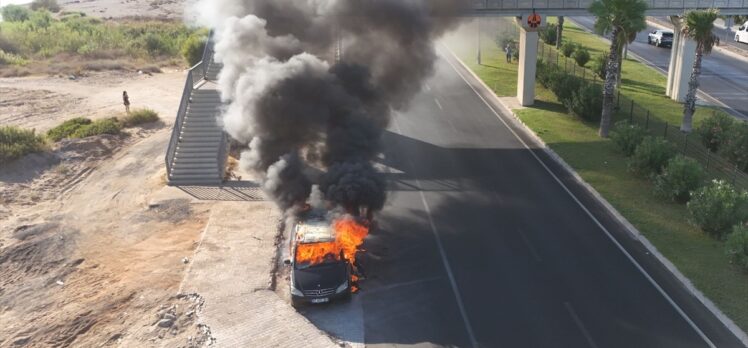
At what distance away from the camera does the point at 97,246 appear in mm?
20047

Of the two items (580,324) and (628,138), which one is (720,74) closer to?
(628,138)

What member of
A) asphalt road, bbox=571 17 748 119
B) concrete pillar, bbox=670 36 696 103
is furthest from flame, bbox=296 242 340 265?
asphalt road, bbox=571 17 748 119

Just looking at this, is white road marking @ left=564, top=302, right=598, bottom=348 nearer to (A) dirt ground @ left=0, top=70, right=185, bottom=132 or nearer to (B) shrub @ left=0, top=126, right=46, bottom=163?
(B) shrub @ left=0, top=126, right=46, bottom=163

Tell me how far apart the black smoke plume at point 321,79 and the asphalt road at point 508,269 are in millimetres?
2819

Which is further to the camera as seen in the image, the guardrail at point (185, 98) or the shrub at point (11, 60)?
the shrub at point (11, 60)

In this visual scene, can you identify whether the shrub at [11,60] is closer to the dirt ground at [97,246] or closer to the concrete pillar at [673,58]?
the dirt ground at [97,246]

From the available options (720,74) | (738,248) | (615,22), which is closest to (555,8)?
(615,22)

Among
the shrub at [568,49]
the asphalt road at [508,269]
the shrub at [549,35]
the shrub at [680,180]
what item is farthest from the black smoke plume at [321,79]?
the shrub at [549,35]

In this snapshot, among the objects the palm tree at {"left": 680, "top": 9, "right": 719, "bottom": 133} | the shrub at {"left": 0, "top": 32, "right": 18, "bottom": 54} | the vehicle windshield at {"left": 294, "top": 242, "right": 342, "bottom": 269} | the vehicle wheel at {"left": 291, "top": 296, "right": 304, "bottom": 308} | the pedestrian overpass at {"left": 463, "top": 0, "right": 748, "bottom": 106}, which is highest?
the pedestrian overpass at {"left": 463, "top": 0, "right": 748, "bottom": 106}

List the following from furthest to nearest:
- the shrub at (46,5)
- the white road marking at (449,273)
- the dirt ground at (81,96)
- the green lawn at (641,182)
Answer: the shrub at (46,5)
the dirt ground at (81,96)
the green lawn at (641,182)
the white road marking at (449,273)

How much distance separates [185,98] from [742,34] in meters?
49.6

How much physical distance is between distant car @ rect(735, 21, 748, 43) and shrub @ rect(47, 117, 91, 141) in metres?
53.2

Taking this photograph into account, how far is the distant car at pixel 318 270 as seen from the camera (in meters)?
15.6

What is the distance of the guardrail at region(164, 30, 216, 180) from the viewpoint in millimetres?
25558
